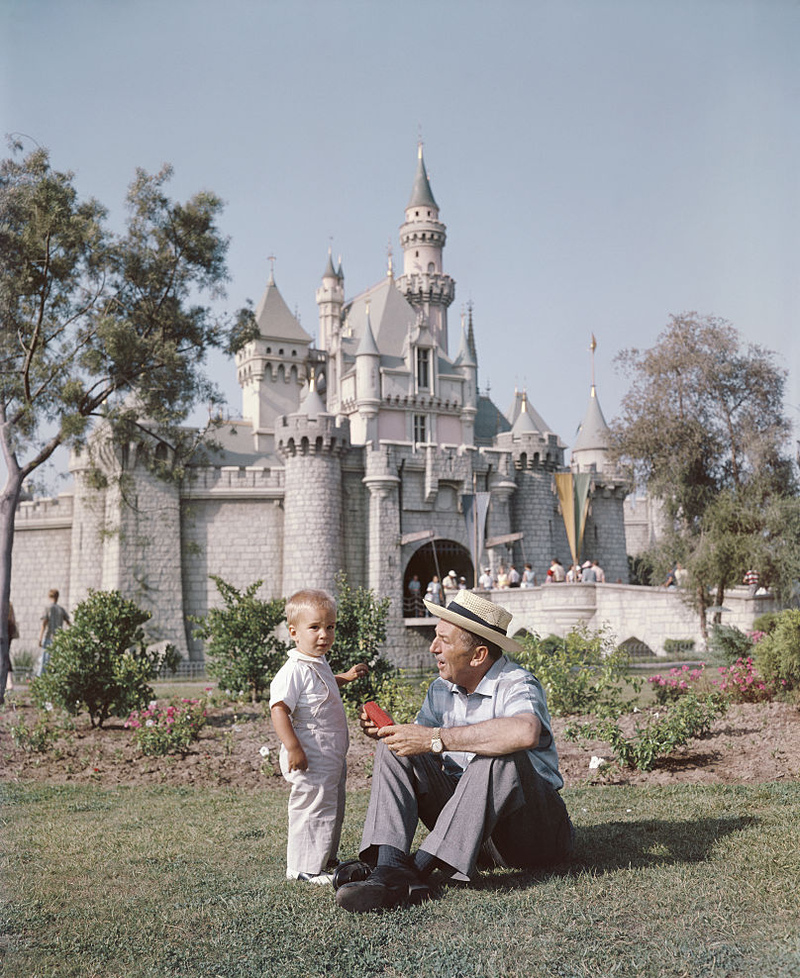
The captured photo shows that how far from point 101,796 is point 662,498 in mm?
19130

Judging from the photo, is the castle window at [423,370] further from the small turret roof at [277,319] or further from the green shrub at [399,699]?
the green shrub at [399,699]

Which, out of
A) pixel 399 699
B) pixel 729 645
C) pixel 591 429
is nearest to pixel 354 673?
pixel 399 699

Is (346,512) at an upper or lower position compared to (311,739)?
upper

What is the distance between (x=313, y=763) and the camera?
3.83m

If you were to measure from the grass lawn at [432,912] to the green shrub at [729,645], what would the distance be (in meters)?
6.17

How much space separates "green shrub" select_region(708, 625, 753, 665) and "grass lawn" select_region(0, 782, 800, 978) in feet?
20.2

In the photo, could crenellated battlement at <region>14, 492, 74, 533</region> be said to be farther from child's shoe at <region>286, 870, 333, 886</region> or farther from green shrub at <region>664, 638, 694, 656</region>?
child's shoe at <region>286, 870, 333, 886</region>

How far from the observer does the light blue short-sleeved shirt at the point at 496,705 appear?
349 centimetres

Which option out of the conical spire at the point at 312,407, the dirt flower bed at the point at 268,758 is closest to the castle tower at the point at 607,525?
the conical spire at the point at 312,407

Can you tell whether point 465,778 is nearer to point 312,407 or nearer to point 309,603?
point 309,603

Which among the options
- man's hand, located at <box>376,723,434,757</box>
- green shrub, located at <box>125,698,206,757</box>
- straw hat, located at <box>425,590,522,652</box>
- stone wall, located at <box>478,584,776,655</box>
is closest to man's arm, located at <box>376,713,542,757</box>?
man's hand, located at <box>376,723,434,757</box>

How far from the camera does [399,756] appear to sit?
11.3 ft

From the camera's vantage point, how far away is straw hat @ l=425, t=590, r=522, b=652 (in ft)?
11.7

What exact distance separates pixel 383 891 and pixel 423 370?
103 feet
